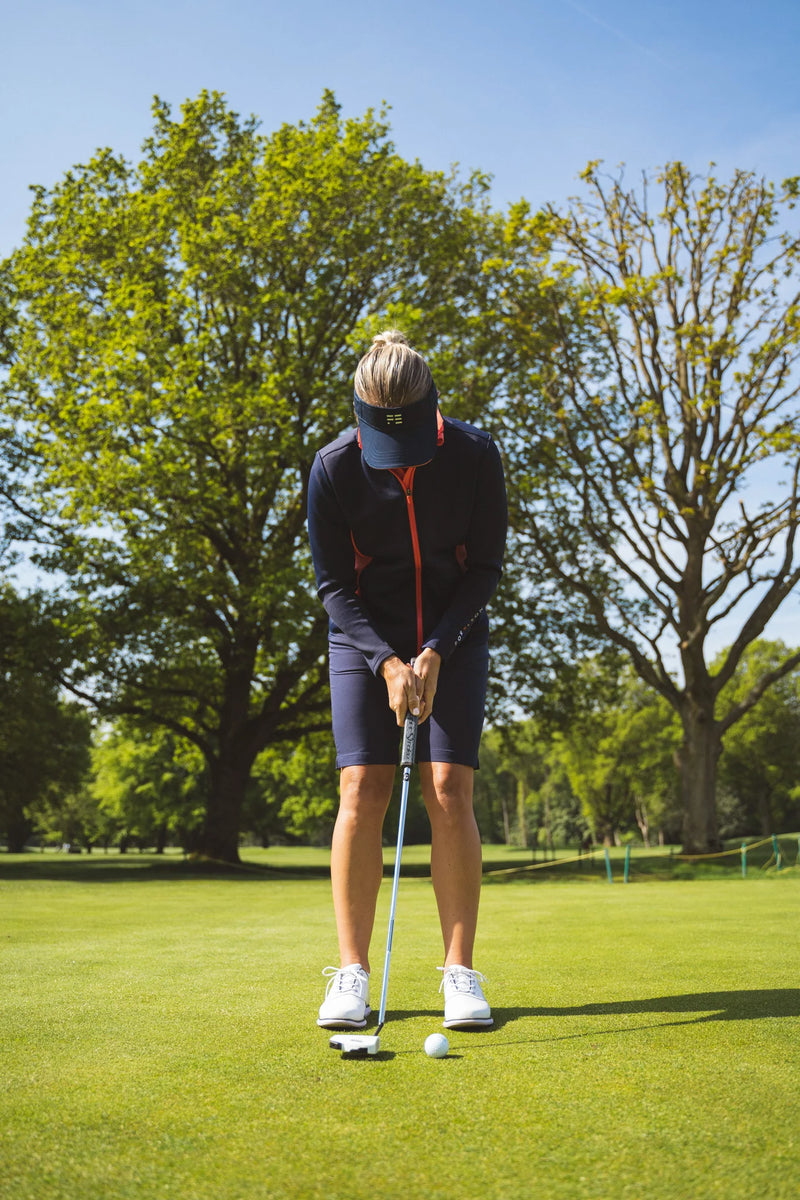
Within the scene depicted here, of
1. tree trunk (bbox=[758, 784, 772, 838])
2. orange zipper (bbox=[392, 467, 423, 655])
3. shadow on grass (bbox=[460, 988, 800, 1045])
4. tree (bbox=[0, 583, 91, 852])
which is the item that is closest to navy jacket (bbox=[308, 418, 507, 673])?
orange zipper (bbox=[392, 467, 423, 655])

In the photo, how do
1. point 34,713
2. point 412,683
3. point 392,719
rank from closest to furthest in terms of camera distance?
point 412,683 < point 392,719 < point 34,713

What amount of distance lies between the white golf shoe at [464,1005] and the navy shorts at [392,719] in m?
0.75

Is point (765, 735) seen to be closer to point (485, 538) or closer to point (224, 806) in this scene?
point (224, 806)

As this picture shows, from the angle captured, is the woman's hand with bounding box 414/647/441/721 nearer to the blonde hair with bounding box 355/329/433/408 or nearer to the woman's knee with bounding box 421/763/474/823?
the woman's knee with bounding box 421/763/474/823

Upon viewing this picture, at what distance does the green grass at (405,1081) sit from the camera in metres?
1.70

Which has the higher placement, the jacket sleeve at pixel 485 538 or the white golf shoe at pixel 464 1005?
the jacket sleeve at pixel 485 538

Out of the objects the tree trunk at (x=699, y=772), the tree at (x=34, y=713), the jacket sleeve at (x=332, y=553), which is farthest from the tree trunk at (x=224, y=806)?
the jacket sleeve at (x=332, y=553)

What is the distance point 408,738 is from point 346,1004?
89 centimetres

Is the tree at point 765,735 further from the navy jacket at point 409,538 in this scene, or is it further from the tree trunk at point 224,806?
the navy jacket at point 409,538

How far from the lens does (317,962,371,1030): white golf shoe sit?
2947 millimetres

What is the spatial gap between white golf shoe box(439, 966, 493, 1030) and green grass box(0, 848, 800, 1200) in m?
0.06

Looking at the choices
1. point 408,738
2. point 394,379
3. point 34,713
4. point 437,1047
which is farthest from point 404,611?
point 34,713

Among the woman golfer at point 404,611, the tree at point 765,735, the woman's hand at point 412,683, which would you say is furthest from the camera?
the tree at point 765,735

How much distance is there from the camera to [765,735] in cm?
5381
